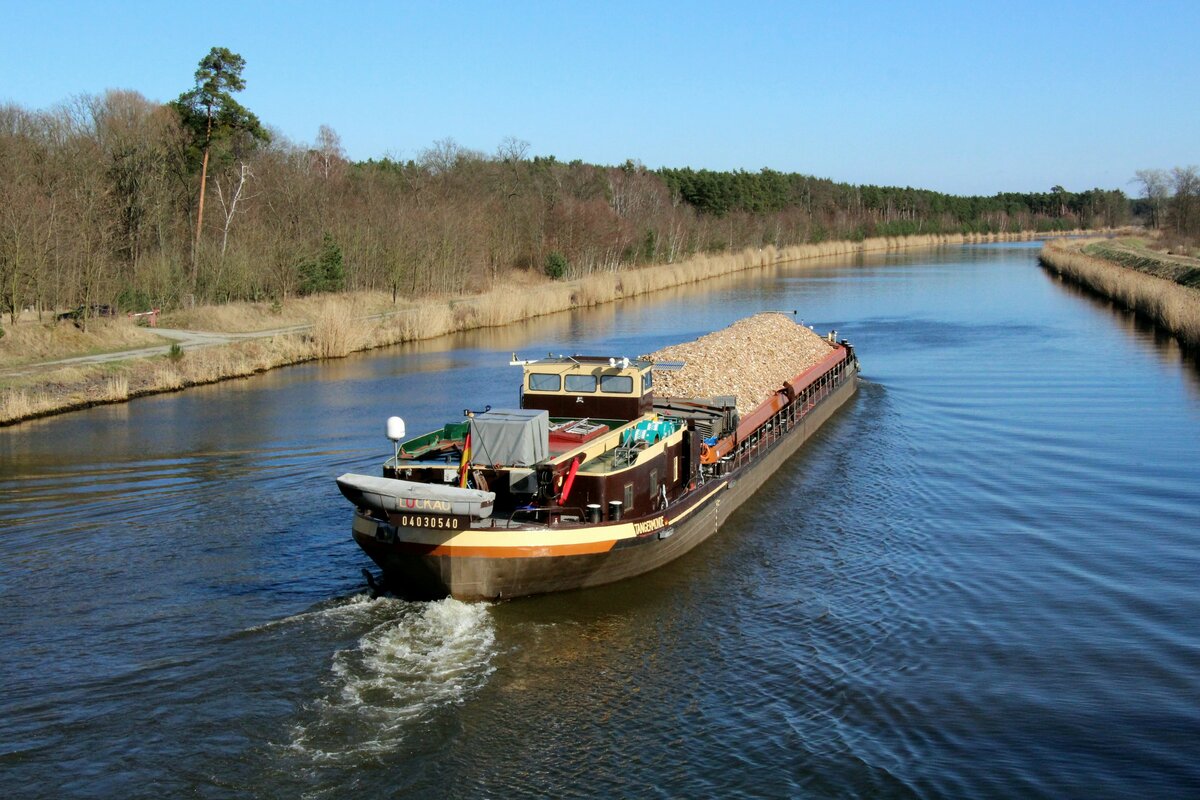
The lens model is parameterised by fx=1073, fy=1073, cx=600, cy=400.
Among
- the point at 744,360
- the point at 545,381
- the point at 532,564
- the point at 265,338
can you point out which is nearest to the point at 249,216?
the point at 265,338

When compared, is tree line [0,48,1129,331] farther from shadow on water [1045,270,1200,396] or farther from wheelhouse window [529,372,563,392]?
shadow on water [1045,270,1200,396]

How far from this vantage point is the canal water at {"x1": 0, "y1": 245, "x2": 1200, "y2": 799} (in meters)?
11.5

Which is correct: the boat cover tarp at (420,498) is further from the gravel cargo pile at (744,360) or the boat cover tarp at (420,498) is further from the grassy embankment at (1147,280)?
the grassy embankment at (1147,280)

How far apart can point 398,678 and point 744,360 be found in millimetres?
21577

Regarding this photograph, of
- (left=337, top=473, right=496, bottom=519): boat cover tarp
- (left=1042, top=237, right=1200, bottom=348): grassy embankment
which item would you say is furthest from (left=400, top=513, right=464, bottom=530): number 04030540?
(left=1042, top=237, right=1200, bottom=348): grassy embankment

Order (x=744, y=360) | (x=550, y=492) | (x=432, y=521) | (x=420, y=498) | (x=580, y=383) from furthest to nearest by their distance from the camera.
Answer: (x=744, y=360), (x=580, y=383), (x=550, y=492), (x=432, y=521), (x=420, y=498)

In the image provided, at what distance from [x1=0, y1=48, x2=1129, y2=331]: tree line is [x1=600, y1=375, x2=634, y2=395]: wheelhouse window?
2581cm

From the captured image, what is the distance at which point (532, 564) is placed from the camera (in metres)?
15.5

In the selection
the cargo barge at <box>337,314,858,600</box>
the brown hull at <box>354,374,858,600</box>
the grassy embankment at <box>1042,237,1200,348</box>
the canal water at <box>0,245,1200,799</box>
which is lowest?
the canal water at <box>0,245,1200,799</box>

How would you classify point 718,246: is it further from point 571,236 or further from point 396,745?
point 396,745

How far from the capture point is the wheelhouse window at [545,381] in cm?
2014

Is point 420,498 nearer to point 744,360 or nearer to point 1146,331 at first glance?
point 744,360

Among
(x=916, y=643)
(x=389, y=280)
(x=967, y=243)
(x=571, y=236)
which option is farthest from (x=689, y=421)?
(x=967, y=243)

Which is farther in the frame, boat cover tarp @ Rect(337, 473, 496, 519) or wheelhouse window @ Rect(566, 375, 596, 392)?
wheelhouse window @ Rect(566, 375, 596, 392)
